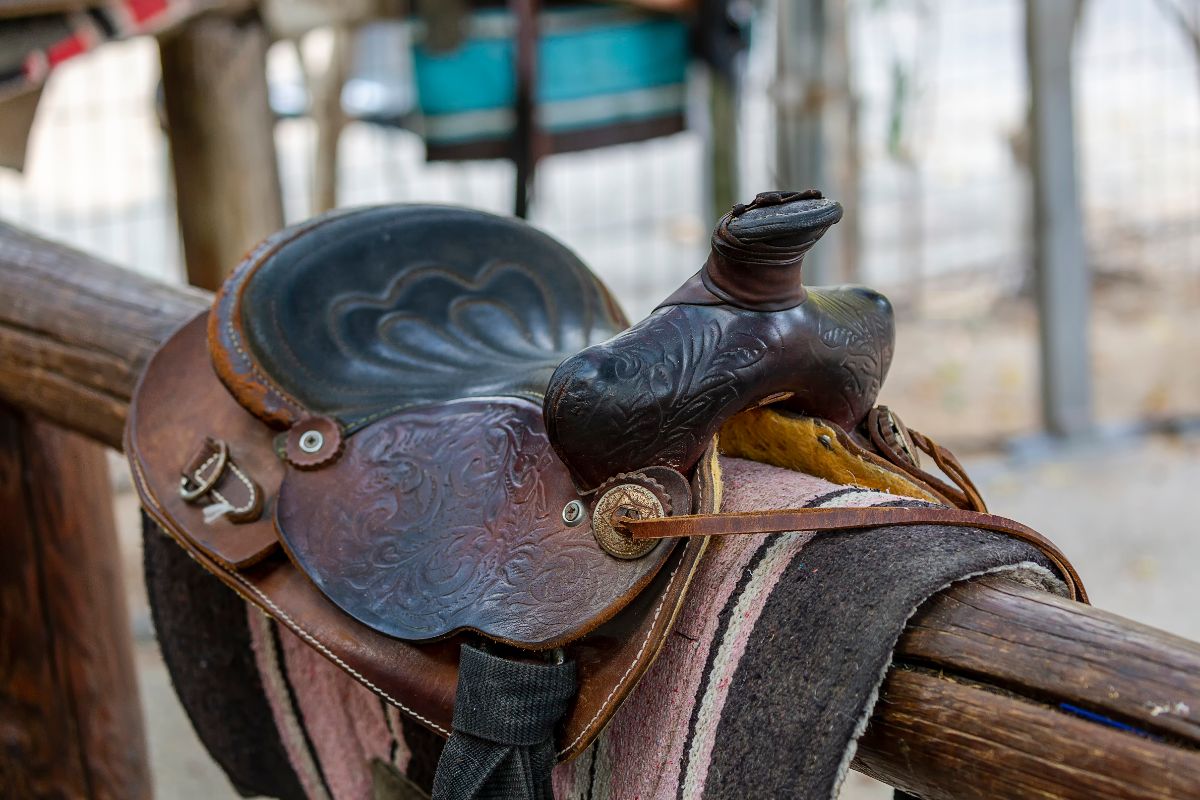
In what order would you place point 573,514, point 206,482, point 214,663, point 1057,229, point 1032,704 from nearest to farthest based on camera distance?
1. point 1032,704
2. point 573,514
3. point 206,482
4. point 214,663
5. point 1057,229

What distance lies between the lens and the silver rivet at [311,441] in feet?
3.36

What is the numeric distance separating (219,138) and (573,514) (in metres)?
2.09

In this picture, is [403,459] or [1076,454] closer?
[403,459]

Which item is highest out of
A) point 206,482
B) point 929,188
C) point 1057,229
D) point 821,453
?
point 821,453

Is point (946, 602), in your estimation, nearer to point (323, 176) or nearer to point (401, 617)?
point (401, 617)

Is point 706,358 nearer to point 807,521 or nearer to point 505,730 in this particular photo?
point 807,521

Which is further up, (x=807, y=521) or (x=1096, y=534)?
(x=807, y=521)

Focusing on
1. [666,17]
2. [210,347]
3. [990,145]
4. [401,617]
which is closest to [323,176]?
[666,17]

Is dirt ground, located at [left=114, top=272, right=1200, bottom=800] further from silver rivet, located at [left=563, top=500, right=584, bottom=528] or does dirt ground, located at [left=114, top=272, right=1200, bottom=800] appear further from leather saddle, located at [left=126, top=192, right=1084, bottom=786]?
silver rivet, located at [left=563, top=500, right=584, bottom=528]

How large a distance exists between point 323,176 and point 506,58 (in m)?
0.93

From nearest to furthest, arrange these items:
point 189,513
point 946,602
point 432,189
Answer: point 946,602 → point 189,513 → point 432,189

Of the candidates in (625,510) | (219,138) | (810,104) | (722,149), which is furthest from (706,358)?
(722,149)

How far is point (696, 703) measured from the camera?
77 cm

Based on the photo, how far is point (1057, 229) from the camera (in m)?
3.95
